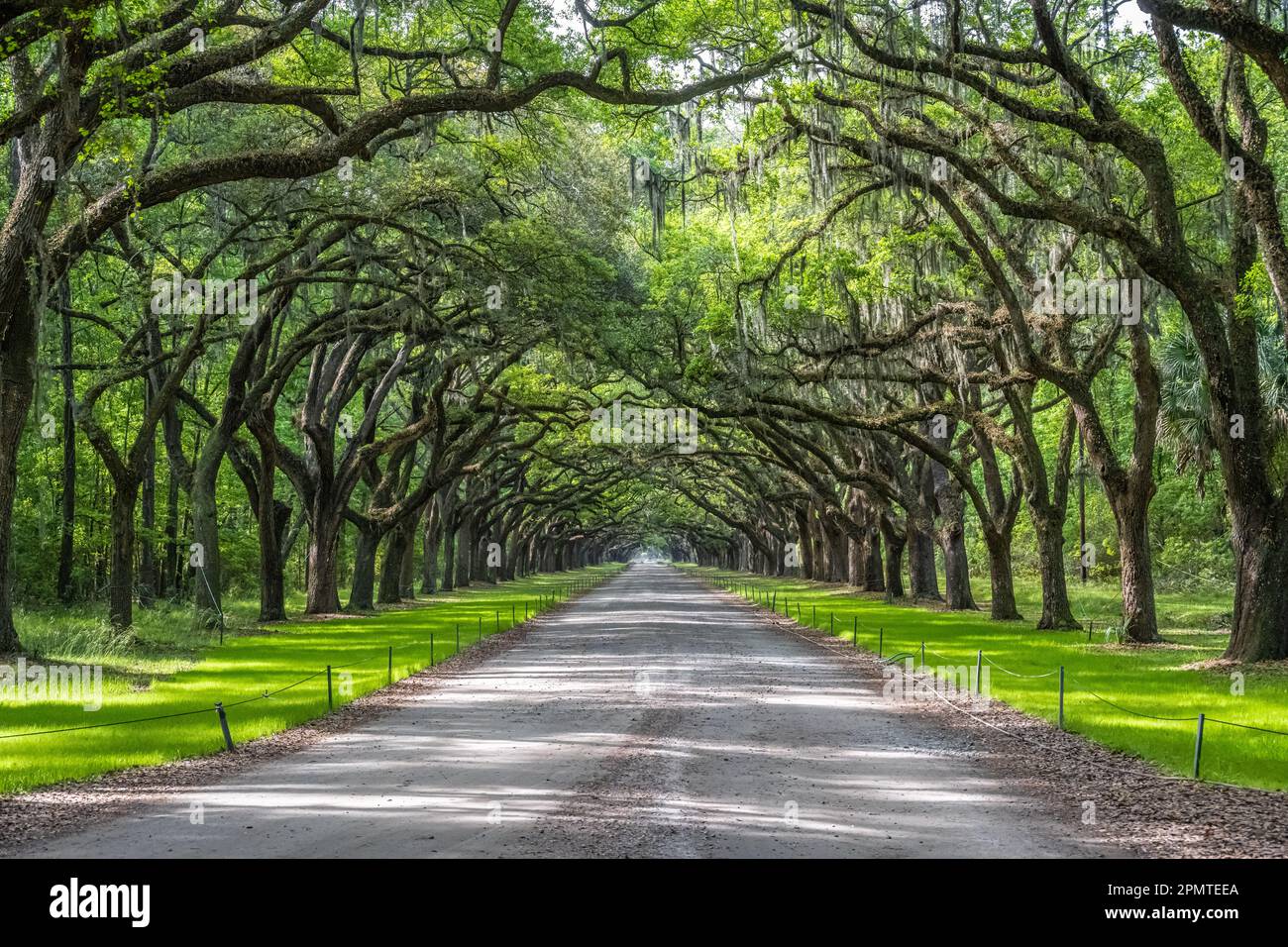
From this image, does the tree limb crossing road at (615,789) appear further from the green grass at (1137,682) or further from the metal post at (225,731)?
the green grass at (1137,682)

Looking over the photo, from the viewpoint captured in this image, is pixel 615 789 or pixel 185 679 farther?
pixel 185 679

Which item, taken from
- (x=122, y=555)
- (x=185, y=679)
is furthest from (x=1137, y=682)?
(x=122, y=555)

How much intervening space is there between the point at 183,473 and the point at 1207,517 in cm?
4181

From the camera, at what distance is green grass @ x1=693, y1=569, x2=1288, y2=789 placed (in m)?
11.8

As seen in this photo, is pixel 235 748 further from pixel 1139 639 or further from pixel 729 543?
pixel 729 543

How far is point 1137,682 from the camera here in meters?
17.6

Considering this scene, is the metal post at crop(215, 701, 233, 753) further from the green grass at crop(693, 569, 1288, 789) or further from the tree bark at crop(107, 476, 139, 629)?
the tree bark at crop(107, 476, 139, 629)

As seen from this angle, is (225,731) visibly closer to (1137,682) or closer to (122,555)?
(1137,682)

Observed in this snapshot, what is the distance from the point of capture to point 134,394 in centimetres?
4331

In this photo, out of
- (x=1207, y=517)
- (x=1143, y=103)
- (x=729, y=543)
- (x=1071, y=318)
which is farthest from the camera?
(x=729, y=543)

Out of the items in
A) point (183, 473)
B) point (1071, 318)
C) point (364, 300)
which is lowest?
point (183, 473)

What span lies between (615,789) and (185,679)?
10836 mm

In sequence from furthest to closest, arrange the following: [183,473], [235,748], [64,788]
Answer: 1. [183,473]
2. [235,748]
3. [64,788]

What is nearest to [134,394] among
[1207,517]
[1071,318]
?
[1071,318]
